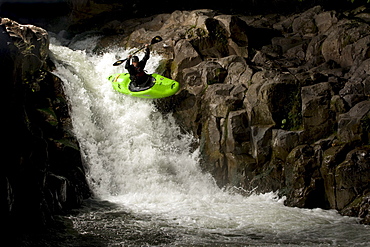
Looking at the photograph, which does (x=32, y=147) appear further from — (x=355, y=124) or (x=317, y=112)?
(x=355, y=124)

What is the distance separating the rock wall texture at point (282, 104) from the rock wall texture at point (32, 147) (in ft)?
10.8

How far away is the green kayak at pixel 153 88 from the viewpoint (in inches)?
442

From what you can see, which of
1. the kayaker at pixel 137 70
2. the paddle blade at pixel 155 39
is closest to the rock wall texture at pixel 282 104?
the paddle blade at pixel 155 39

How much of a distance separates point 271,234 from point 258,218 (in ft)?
3.28

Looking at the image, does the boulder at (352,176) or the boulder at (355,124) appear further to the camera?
the boulder at (355,124)

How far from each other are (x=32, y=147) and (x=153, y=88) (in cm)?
534

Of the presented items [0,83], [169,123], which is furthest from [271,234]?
[169,123]

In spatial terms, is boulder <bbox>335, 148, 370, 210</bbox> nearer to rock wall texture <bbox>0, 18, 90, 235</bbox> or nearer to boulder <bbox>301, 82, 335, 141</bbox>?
boulder <bbox>301, 82, 335, 141</bbox>

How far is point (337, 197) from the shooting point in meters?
8.17

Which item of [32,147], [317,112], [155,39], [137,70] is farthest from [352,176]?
[155,39]

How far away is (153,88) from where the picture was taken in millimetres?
11312

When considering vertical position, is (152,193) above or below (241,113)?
below

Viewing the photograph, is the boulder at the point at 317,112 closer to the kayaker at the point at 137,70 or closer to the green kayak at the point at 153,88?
the green kayak at the point at 153,88

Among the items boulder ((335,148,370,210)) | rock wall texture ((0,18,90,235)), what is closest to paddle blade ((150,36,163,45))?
rock wall texture ((0,18,90,235))
